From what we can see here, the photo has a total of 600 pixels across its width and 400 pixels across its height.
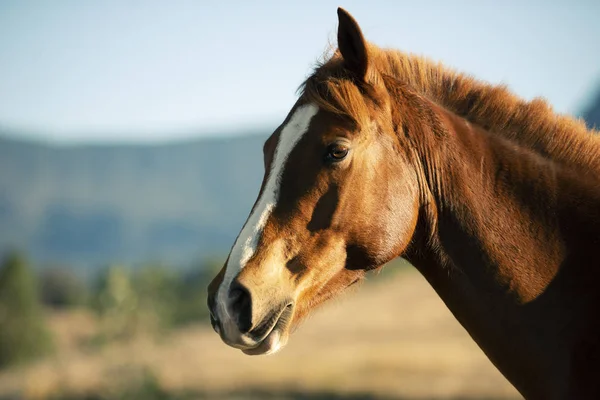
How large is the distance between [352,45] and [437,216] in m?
0.98

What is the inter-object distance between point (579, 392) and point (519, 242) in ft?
2.40

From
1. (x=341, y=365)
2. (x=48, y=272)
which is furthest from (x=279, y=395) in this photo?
(x=48, y=272)

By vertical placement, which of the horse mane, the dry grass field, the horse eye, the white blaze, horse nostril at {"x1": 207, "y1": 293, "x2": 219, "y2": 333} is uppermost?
the horse mane

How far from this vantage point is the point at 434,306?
57.2 meters

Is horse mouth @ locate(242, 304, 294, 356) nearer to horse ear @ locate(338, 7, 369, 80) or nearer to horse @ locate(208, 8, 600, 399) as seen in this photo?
horse @ locate(208, 8, 600, 399)

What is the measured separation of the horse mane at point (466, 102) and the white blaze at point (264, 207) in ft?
0.44

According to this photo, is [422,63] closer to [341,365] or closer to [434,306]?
[341,365]

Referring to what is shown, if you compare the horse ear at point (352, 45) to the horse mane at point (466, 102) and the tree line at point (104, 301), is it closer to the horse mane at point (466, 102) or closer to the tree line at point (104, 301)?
the horse mane at point (466, 102)

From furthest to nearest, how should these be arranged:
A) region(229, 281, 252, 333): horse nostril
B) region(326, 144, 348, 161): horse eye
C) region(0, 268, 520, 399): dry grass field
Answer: region(0, 268, 520, 399): dry grass field, region(326, 144, 348, 161): horse eye, region(229, 281, 252, 333): horse nostril

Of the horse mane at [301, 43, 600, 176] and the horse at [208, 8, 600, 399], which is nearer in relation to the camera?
the horse at [208, 8, 600, 399]

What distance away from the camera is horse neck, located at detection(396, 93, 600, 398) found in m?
3.08

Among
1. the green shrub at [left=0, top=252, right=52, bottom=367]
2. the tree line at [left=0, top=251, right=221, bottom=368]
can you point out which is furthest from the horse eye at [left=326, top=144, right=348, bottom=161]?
the green shrub at [left=0, top=252, right=52, bottom=367]

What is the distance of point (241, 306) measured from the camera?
120 inches

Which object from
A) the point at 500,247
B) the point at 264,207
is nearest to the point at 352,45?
the point at 264,207
